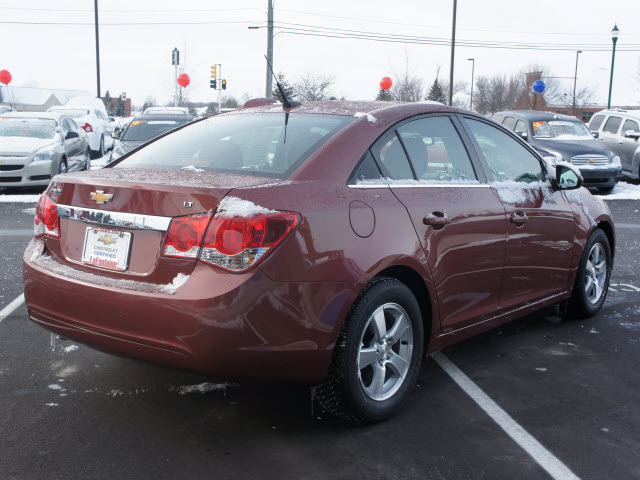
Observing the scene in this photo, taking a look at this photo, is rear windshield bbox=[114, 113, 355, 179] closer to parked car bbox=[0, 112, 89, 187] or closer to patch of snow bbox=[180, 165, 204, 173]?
patch of snow bbox=[180, 165, 204, 173]

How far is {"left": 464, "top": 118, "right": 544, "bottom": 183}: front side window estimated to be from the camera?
173 inches

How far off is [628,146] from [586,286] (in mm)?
13754

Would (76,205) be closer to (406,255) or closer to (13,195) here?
(406,255)

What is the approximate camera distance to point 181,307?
9.37ft

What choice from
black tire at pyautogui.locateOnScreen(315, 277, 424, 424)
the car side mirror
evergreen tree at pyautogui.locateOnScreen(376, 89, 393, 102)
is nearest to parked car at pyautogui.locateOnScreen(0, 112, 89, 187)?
the car side mirror

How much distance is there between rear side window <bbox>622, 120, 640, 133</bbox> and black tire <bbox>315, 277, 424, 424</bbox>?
16245 millimetres

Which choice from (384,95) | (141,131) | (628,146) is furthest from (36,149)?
(384,95)

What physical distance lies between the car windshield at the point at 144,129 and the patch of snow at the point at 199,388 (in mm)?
11623

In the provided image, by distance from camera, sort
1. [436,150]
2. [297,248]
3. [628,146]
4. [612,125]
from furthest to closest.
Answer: [612,125], [628,146], [436,150], [297,248]

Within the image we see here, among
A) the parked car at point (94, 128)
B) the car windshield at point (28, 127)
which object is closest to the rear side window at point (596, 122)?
the car windshield at point (28, 127)

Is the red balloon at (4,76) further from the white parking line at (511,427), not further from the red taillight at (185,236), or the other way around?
the red taillight at (185,236)

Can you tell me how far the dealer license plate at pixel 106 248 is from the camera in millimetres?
3074

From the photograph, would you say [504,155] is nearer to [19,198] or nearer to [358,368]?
[358,368]

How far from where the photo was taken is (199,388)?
12.6ft
